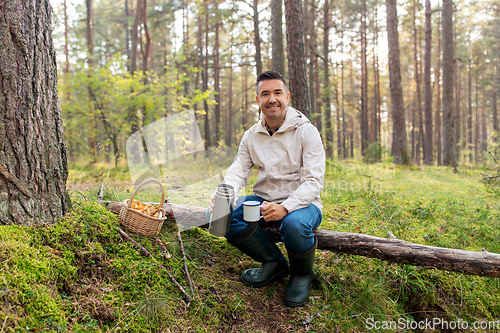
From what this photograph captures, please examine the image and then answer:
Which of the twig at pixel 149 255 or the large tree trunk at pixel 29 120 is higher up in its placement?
the large tree trunk at pixel 29 120

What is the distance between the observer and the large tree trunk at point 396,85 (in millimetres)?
9211

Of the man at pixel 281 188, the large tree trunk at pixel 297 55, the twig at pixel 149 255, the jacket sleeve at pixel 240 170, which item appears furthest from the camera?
the large tree trunk at pixel 297 55

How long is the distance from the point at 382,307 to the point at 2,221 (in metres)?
2.99

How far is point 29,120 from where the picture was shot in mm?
2084

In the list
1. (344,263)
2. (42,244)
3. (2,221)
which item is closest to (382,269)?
(344,263)

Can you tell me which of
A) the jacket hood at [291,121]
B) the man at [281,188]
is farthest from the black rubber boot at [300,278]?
the jacket hood at [291,121]

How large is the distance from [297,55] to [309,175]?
357cm

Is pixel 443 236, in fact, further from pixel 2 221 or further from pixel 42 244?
pixel 2 221

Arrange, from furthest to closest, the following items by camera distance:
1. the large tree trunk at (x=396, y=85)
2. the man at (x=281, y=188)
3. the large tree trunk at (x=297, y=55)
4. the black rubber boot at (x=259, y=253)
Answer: the large tree trunk at (x=396, y=85), the large tree trunk at (x=297, y=55), the black rubber boot at (x=259, y=253), the man at (x=281, y=188)

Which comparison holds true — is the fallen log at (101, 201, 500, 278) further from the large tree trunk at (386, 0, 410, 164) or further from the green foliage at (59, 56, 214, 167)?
the large tree trunk at (386, 0, 410, 164)

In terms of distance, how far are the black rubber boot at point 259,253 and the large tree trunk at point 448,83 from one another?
9.90 metres

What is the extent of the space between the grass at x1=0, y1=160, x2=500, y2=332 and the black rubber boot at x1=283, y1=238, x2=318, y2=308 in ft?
0.29

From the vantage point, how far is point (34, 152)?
6.93ft

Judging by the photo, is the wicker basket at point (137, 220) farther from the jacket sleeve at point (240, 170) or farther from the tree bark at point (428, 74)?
the tree bark at point (428, 74)
